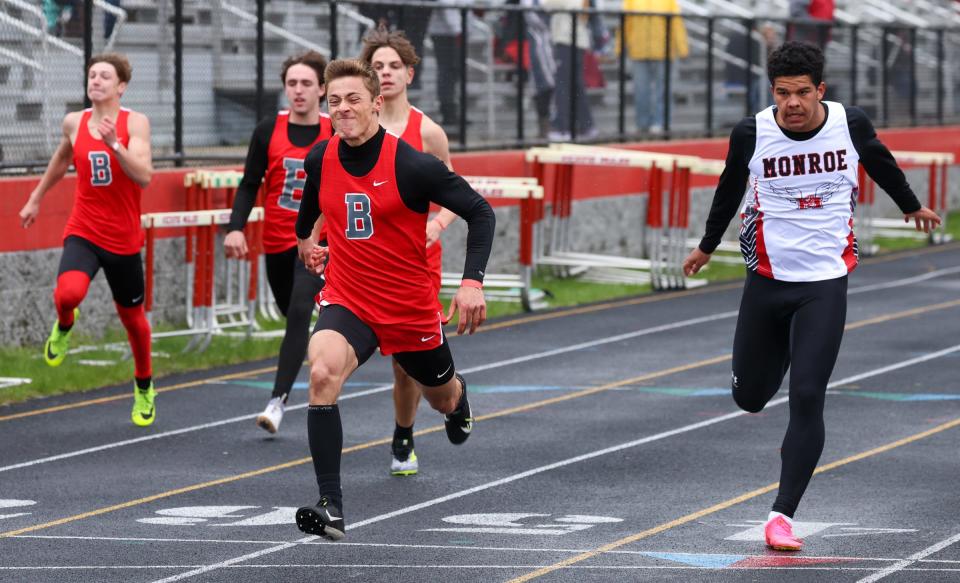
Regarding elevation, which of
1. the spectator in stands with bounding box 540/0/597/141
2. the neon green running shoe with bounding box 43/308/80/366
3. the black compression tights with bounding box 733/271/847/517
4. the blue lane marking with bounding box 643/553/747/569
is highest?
the spectator in stands with bounding box 540/0/597/141

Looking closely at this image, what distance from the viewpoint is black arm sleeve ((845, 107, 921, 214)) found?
23.1 feet

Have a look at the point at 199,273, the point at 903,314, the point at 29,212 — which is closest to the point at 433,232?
the point at 29,212

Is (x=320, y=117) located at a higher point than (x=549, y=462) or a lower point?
higher

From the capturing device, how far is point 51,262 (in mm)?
13219

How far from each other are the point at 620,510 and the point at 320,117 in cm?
343

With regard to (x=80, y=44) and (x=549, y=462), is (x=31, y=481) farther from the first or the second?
(x=80, y=44)

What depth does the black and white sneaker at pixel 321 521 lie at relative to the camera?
6.45m

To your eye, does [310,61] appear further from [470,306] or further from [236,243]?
[470,306]

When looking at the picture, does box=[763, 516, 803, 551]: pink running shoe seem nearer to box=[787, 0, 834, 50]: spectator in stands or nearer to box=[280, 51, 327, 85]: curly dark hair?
box=[280, 51, 327, 85]: curly dark hair

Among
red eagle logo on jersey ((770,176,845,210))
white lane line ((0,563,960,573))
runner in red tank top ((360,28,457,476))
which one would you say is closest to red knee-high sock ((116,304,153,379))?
runner in red tank top ((360,28,457,476))

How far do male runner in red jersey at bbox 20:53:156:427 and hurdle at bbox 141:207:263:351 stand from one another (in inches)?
100

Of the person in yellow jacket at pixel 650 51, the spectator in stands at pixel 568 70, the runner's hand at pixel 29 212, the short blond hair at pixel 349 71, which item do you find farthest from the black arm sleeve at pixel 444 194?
the person in yellow jacket at pixel 650 51

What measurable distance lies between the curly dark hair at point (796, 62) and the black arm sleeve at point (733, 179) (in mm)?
259

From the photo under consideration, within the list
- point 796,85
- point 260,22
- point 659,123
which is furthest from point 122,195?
point 659,123
